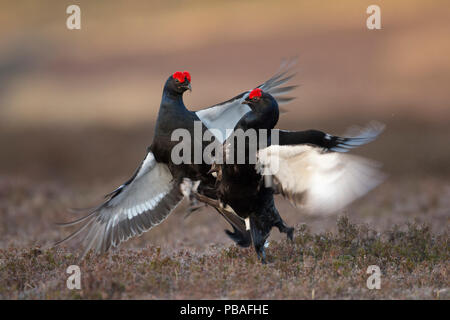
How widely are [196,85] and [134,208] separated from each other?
22.6 metres

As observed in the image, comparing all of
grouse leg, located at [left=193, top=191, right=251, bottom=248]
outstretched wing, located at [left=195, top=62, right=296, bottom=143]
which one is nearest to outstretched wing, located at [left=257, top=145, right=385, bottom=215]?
grouse leg, located at [left=193, top=191, right=251, bottom=248]

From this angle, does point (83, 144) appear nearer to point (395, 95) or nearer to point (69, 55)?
point (395, 95)

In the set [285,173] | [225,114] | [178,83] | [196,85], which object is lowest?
[285,173]

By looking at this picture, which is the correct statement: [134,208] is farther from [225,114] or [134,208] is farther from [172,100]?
[225,114]

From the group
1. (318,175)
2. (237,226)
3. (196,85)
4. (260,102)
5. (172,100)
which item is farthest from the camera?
(196,85)

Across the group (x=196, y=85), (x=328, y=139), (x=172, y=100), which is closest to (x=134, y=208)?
(x=172, y=100)

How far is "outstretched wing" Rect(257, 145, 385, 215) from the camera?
5.31 metres

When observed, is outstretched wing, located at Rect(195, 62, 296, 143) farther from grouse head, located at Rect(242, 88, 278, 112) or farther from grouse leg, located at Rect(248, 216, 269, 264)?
grouse leg, located at Rect(248, 216, 269, 264)

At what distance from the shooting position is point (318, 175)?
5504 millimetres

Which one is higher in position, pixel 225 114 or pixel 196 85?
pixel 196 85

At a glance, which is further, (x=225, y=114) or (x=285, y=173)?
(x=225, y=114)

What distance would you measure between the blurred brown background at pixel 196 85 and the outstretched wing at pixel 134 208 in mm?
1148

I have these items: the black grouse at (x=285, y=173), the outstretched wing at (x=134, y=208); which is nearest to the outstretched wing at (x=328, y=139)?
the black grouse at (x=285, y=173)

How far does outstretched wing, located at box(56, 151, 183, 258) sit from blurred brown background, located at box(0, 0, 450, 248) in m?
1.15
